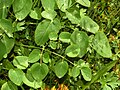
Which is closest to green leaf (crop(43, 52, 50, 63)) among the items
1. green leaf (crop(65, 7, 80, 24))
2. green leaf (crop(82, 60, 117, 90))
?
green leaf (crop(65, 7, 80, 24))

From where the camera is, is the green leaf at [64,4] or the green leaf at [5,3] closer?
the green leaf at [5,3]

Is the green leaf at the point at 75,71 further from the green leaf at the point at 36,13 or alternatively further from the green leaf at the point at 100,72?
the green leaf at the point at 36,13

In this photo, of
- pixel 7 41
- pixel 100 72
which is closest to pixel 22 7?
pixel 7 41

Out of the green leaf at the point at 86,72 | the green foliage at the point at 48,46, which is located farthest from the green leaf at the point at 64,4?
the green leaf at the point at 86,72

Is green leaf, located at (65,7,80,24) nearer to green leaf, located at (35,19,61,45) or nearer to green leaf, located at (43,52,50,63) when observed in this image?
green leaf, located at (35,19,61,45)

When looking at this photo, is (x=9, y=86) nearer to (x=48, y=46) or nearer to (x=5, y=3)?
(x=48, y=46)

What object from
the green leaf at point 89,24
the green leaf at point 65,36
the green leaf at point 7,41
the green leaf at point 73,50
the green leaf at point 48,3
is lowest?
the green leaf at point 73,50

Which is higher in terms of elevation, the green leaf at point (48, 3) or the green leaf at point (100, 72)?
the green leaf at point (48, 3)

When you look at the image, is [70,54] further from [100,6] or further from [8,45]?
Answer: [100,6]

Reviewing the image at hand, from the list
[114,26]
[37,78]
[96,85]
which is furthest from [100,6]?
[37,78]
